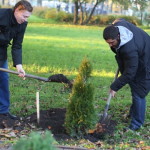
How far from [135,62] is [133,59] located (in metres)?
0.06

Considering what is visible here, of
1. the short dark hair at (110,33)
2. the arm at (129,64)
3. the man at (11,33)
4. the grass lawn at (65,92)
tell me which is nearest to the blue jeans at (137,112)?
the grass lawn at (65,92)

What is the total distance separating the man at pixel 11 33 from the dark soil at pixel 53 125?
1.12ft

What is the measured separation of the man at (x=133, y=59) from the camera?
578 cm

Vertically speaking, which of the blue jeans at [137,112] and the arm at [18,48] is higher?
the arm at [18,48]

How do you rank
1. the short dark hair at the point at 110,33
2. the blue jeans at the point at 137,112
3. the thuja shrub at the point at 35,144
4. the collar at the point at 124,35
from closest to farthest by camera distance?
the thuja shrub at the point at 35,144, the short dark hair at the point at 110,33, the collar at the point at 124,35, the blue jeans at the point at 137,112

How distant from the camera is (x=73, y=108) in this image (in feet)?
18.6

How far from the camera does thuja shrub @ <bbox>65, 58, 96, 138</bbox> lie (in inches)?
220


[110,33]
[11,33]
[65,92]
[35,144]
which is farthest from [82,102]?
[65,92]

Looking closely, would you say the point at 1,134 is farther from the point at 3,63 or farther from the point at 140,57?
the point at 140,57

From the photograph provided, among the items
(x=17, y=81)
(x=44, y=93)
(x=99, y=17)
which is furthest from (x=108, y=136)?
(x=99, y=17)

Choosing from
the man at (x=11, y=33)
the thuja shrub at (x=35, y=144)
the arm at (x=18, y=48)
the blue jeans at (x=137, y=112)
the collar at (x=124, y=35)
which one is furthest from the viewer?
the blue jeans at (x=137, y=112)

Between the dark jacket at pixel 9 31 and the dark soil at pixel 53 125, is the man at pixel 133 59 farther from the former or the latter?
the dark jacket at pixel 9 31

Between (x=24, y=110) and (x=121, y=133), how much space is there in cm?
201

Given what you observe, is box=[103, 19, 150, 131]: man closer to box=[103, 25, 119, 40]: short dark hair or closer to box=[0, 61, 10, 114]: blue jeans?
box=[103, 25, 119, 40]: short dark hair
